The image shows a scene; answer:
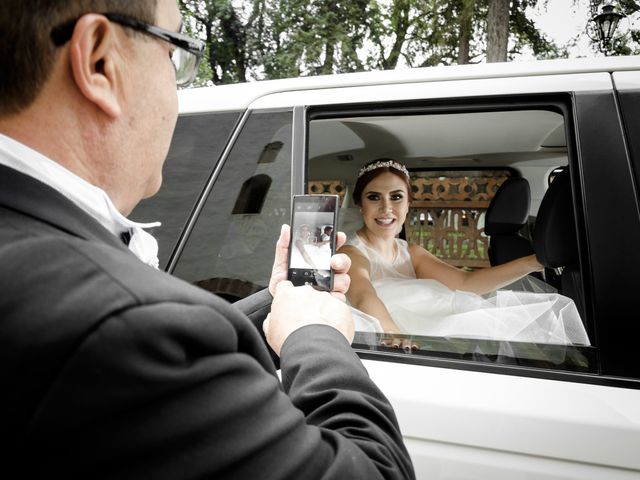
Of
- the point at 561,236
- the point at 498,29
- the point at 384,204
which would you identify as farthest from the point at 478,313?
the point at 498,29

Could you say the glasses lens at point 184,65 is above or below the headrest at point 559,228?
above

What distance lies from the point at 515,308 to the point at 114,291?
1.61m

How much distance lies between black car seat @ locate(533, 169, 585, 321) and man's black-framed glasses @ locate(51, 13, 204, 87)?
137cm

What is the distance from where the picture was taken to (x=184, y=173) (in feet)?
5.42

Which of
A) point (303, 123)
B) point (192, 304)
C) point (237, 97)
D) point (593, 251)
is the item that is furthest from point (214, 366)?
point (237, 97)

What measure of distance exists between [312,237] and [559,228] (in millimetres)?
1030

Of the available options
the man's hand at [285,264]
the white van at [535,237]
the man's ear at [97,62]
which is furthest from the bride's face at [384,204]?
the man's ear at [97,62]

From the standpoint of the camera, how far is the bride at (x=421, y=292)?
5.24 feet

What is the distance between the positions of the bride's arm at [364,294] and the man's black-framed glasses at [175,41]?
3.72 ft

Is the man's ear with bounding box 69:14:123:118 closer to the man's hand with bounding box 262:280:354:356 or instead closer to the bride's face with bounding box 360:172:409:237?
the man's hand with bounding box 262:280:354:356

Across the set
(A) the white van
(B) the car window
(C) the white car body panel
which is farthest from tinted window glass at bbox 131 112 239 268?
(C) the white car body panel

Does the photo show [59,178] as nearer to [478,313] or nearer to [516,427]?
[516,427]

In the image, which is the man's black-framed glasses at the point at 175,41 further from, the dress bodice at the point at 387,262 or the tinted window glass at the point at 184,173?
the dress bodice at the point at 387,262

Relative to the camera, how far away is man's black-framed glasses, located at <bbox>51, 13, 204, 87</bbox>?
65 centimetres
